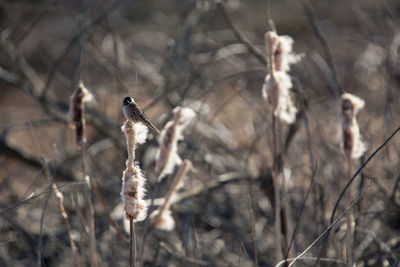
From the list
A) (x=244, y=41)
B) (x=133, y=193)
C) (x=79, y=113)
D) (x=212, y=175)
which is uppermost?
(x=244, y=41)

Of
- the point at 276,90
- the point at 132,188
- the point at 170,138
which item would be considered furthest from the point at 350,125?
the point at 132,188

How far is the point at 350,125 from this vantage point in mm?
1148

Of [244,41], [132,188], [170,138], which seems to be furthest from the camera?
[244,41]

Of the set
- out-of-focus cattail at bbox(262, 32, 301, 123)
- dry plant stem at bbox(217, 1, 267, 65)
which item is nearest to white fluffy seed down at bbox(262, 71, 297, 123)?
out-of-focus cattail at bbox(262, 32, 301, 123)

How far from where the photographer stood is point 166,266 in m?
1.64

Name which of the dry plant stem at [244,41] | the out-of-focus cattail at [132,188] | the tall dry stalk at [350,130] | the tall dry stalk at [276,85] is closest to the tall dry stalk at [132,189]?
the out-of-focus cattail at [132,188]

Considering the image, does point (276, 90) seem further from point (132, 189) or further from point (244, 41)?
point (244, 41)

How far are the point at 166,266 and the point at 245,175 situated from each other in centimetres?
49

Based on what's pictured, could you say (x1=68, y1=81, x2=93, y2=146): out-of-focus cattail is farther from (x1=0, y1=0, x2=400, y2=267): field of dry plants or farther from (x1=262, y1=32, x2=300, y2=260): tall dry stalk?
(x1=262, y1=32, x2=300, y2=260): tall dry stalk

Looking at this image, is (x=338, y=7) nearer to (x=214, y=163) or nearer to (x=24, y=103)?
(x=24, y=103)

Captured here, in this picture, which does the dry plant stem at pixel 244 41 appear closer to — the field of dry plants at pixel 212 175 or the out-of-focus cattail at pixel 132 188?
the field of dry plants at pixel 212 175

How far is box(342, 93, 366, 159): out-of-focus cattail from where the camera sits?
113 cm

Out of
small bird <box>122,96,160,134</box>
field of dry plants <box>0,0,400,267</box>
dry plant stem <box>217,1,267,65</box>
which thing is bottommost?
field of dry plants <box>0,0,400,267</box>

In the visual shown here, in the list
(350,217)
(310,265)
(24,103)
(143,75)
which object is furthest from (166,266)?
(24,103)
